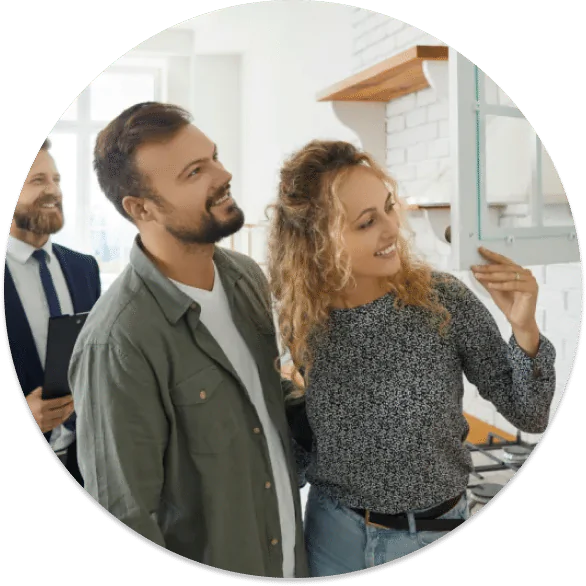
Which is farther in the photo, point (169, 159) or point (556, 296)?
point (556, 296)

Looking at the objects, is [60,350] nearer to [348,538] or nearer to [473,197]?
[348,538]

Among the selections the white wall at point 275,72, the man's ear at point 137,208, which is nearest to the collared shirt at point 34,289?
the man's ear at point 137,208

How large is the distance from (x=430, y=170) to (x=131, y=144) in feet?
1.47

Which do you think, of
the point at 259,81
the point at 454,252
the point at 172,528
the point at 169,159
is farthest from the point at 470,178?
the point at 172,528

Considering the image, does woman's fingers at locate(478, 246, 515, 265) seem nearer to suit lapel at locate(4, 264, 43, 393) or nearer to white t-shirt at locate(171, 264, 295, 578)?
white t-shirt at locate(171, 264, 295, 578)

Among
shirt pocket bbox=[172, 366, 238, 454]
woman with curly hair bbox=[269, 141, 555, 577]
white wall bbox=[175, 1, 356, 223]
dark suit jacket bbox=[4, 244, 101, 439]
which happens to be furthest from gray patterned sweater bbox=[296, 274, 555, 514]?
dark suit jacket bbox=[4, 244, 101, 439]

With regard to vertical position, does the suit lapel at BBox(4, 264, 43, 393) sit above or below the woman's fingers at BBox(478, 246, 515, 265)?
below

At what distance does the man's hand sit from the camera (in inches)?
48.8

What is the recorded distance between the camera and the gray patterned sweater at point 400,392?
122cm

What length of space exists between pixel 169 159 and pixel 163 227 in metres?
0.10

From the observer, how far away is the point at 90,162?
1214 millimetres

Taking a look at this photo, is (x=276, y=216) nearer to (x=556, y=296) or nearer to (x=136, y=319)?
(x=136, y=319)

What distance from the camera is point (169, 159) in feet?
3.93

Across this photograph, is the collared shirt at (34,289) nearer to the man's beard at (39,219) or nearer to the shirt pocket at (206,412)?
the man's beard at (39,219)
